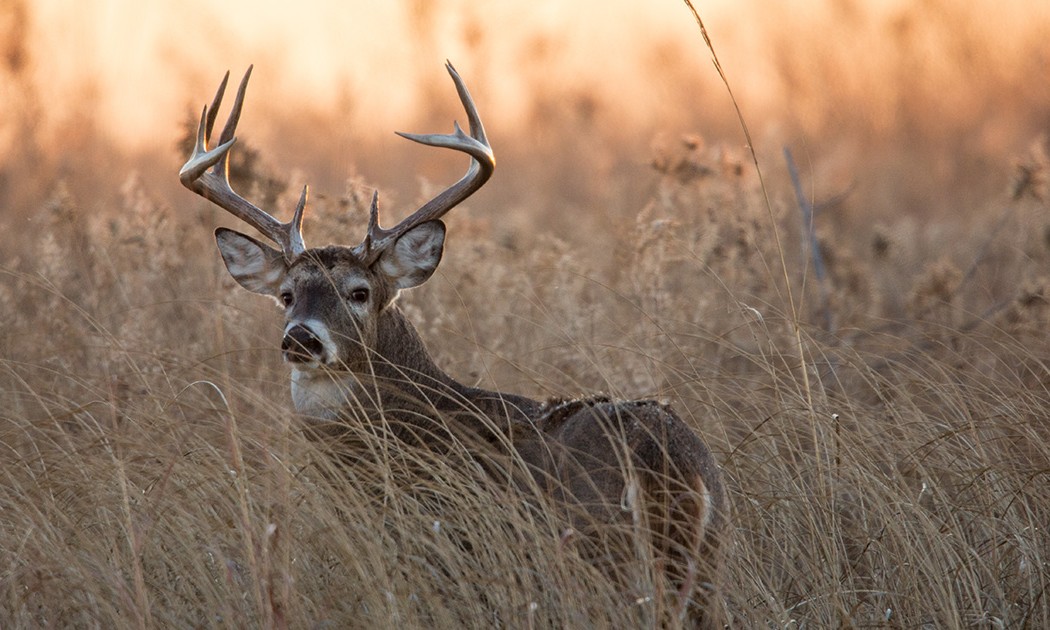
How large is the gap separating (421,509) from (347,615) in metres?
0.81

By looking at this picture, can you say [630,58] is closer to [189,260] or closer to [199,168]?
[189,260]

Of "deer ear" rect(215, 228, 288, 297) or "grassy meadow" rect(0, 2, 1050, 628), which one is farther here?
"deer ear" rect(215, 228, 288, 297)

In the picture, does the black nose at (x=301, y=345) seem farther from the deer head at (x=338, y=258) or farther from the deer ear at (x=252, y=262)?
the deer ear at (x=252, y=262)

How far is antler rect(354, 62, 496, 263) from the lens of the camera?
16.6 ft

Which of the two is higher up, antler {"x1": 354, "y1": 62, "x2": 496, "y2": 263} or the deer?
antler {"x1": 354, "y1": 62, "x2": 496, "y2": 263}

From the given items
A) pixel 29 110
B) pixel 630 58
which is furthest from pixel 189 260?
pixel 630 58

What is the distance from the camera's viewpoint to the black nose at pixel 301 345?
14.8ft

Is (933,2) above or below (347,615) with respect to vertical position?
above

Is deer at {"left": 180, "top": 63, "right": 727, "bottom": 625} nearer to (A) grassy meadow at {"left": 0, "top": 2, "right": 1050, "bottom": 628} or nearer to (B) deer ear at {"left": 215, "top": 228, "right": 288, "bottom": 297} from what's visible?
A: (B) deer ear at {"left": 215, "top": 228, "right": 288, "bottom": 297}

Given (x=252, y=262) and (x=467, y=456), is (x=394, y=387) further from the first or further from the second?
(x=252, y=262)

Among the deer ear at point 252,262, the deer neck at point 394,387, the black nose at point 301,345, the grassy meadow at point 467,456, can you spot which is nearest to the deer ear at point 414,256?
the deer neck at point 394,387

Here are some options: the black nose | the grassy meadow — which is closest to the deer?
the black nose

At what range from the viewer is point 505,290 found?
718 centimetres

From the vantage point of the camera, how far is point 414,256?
17.1 ft
